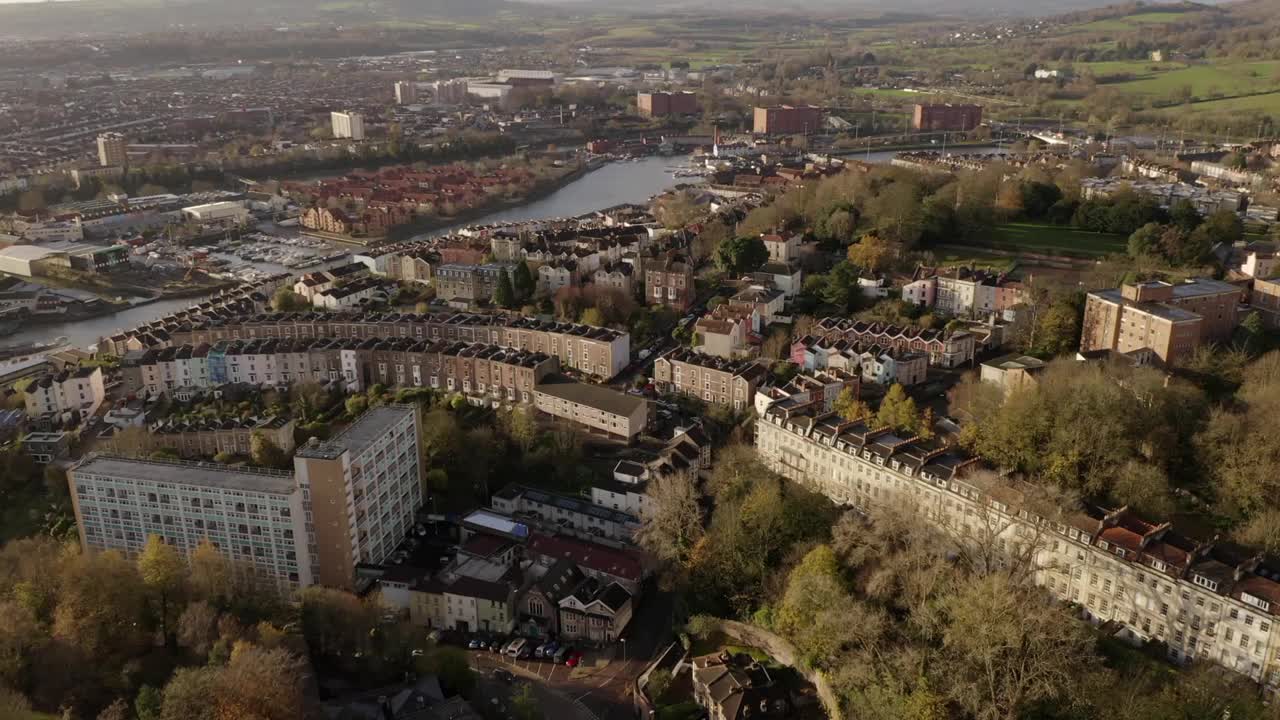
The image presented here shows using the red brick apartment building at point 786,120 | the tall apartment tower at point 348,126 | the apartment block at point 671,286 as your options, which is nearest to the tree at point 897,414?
the apartment block at point 671,286

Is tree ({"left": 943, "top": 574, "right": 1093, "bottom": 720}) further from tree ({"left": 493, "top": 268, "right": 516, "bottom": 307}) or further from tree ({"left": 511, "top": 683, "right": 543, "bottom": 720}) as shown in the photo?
tree ({"left": 493, "top": 268, "right": 516, "bottom": 307})

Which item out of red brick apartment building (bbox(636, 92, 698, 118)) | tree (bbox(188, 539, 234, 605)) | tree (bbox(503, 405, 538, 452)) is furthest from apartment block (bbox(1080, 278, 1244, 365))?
red brick apartment building (bbox(636, 92, 698, 118))

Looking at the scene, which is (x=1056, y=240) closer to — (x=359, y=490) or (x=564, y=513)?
(x=564, y=513)

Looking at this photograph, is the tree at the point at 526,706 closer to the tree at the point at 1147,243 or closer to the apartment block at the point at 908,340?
the apartment block at the point at 908,340

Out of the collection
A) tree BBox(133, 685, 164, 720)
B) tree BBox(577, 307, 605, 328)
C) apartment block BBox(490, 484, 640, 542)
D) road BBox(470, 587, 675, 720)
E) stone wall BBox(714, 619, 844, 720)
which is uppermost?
tree BBox(577, 307, 605, 328)

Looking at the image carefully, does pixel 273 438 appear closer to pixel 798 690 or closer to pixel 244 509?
pixel 244 509

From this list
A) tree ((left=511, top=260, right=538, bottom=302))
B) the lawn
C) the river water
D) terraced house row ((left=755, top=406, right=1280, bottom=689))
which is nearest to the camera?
terraced house row ((left=755, top=406, right=1280, bottom=689))
